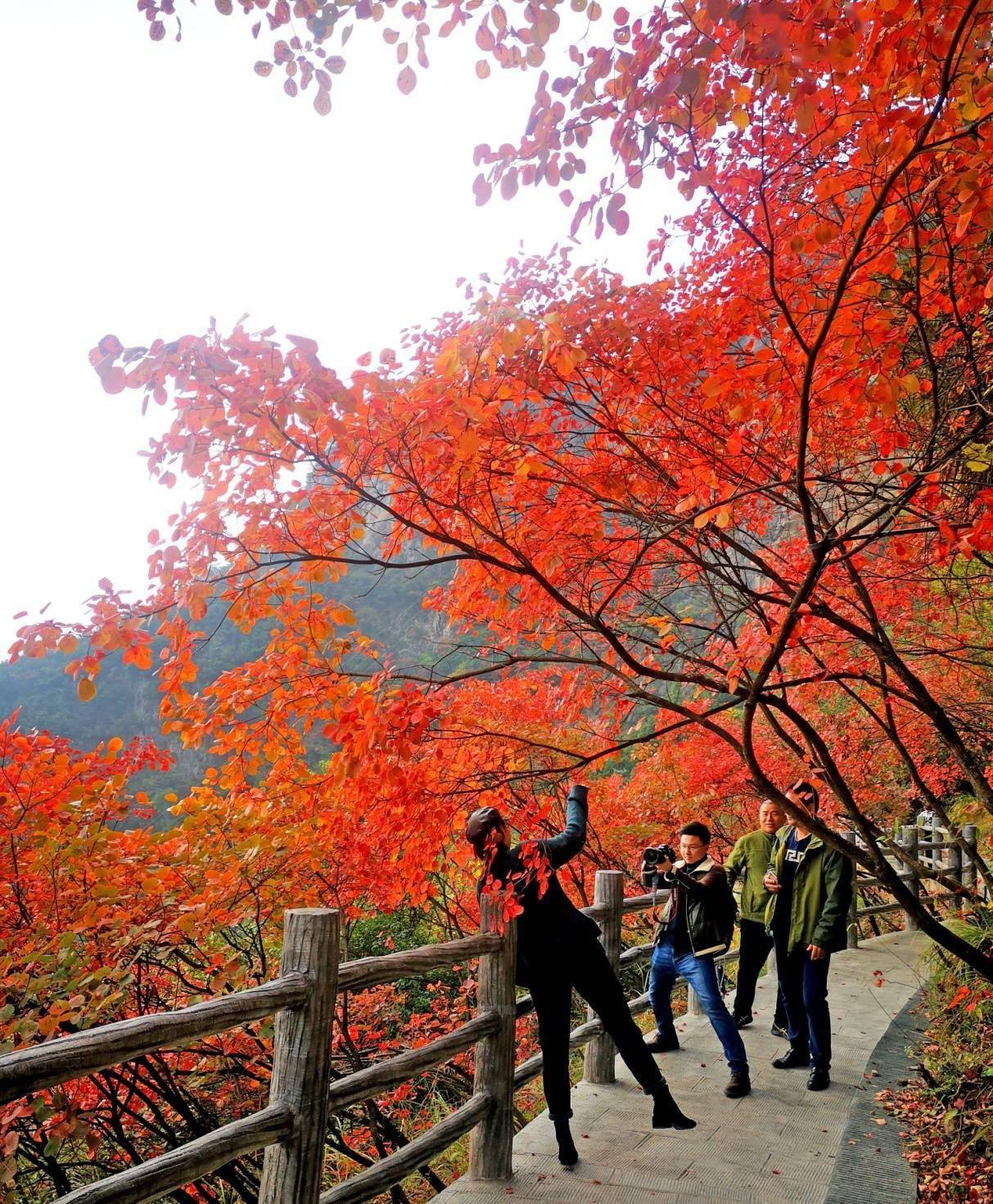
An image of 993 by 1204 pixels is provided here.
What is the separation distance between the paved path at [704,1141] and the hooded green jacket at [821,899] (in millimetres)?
853

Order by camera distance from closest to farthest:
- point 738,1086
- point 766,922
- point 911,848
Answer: point 738,1086, point 766,922, point 911,848

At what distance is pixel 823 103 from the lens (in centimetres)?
400

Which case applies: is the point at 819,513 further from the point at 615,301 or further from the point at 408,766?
the point at 408,766

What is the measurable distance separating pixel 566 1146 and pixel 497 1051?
51cm

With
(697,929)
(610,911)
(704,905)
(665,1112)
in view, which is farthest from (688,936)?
(665,1112)

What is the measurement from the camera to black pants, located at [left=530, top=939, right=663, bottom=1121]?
13.5 feet

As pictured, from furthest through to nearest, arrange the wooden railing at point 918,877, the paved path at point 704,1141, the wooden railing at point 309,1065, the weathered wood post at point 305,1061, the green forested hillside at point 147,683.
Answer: the green forested hillside at point 147,683, the wooden railing at point 918,877, the paved path at point 704,1141, the weathered wood post at point 305,1061, the wooden railing at point 309,1065

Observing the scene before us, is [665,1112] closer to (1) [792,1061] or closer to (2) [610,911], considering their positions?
(2) [610,911]

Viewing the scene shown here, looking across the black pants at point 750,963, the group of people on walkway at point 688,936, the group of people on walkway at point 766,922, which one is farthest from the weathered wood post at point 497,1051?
the black pants at point 750,963

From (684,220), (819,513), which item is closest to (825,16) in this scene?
(819,513)

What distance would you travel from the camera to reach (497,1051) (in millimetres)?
4082

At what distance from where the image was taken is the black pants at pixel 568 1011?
4.10 m

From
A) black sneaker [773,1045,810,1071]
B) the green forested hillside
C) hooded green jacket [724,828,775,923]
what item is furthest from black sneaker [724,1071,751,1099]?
the green forested hillside

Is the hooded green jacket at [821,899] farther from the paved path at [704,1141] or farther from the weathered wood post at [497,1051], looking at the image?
the weathered wood post at [497,1051]
